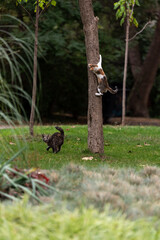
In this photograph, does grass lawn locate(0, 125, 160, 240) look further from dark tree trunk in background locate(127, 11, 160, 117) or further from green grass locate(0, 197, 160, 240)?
dark tree trunk in background locate(127, 11, 160, 117)

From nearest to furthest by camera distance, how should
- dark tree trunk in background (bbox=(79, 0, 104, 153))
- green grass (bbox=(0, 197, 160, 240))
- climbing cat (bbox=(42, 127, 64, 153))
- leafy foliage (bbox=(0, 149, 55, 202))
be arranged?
green grass (bbox=(0, 197, 160, 240)) < leafy foliage (bbox=(0, 149, 55, 202)) < dark tree trunk in background (bbox=(79, 0, 104, 153)) < climbing cat (bbox=(42, 127, 64, 153))

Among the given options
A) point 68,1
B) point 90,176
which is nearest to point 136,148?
point 90,176

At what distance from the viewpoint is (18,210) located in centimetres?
344

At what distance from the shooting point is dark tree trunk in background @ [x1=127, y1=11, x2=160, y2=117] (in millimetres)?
20173

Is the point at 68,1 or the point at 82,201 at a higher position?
the point at 68,1

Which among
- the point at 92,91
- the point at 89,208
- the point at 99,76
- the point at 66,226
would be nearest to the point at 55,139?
the point at 92,91

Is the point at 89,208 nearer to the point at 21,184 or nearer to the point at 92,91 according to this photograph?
the point at 21,184

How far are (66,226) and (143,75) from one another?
1806cm

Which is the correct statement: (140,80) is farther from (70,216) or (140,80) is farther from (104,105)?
(70,216)

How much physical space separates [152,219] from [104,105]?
55.9 feet

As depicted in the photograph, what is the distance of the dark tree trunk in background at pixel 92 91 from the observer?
7.85m

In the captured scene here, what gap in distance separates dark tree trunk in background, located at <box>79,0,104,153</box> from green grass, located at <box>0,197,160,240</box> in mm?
4360

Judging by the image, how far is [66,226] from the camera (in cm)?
321

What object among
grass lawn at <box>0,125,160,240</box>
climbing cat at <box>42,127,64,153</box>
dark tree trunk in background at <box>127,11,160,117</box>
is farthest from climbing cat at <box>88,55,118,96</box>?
dark tree trunk in background at <box>127,11,160,117</box>
